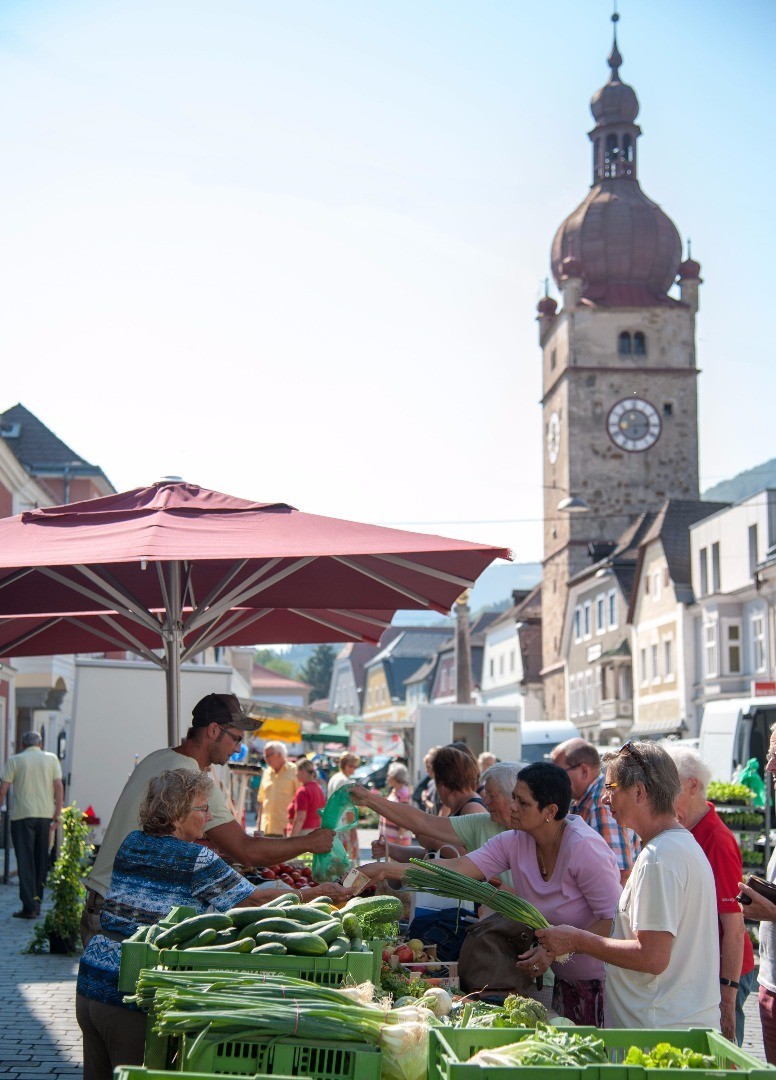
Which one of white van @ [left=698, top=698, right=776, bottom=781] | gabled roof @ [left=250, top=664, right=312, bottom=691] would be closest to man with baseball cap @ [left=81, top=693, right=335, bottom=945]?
white van @ [left=698, top=698, right=776, bottom=781]

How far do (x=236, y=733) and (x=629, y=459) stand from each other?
65.9 m

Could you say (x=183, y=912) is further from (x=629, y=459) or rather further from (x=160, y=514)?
(x=629, y=459)

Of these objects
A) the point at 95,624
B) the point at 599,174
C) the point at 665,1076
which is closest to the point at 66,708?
the point at 95,624

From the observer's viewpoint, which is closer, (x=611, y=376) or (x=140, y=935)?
(x=140, y=935)

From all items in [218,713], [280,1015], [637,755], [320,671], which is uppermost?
[320,671]

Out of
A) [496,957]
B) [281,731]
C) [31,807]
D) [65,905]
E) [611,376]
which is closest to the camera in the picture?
[496,957]

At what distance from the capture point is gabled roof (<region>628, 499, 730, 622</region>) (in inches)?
2031

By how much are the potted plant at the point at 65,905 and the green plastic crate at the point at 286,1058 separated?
327 inches

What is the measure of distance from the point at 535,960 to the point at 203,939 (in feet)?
4.10

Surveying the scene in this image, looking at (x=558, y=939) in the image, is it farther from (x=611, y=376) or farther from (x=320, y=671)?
(x=320, y=671)

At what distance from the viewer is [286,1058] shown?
136 inches

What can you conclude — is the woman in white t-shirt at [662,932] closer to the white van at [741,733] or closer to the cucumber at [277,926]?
the cucumber at [277,926]

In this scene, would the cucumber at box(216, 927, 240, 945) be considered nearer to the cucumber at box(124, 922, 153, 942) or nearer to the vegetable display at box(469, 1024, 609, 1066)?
the cucumber at box(124, 922, 153, 942)

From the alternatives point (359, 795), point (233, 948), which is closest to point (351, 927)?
point (233, 948)
